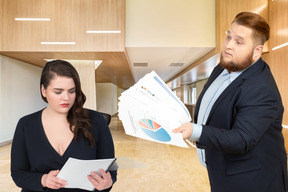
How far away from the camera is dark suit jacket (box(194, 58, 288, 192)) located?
973 mm

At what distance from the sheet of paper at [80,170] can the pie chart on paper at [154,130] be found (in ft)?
0.76

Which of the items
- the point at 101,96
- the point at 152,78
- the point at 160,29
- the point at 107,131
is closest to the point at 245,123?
the point at 152,78

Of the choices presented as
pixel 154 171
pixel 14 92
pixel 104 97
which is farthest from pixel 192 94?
pixel 154 171

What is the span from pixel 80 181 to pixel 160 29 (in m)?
5.55

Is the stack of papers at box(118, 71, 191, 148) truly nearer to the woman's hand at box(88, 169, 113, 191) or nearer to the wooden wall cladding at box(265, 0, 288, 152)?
the woman's hand at box(88, 169, 113, 191)

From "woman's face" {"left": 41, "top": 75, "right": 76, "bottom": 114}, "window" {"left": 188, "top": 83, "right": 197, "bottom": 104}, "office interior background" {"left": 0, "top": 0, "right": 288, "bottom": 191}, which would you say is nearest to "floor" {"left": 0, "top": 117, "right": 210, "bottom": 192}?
"office interior background" {"left": 0, "top": 0, "right": 288, "bottom": 191}

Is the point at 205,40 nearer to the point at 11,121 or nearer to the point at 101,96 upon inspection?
the point at 11,121

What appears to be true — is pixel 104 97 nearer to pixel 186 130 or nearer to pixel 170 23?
pixel 170 23

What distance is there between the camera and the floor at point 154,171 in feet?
11.2

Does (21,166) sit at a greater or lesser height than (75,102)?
lesser

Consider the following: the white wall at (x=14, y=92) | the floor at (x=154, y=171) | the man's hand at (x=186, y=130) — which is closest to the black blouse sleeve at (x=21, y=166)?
the man's hand at (x=186, y=130)

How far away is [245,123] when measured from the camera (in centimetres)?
98

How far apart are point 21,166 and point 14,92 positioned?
6.77 metres

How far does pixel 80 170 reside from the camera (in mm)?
999
